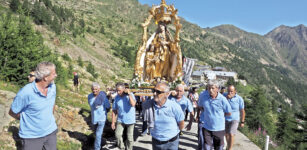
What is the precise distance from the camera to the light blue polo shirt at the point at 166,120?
11.8 ft

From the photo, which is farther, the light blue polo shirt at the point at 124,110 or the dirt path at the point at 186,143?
the dirt path at the point at 186,143

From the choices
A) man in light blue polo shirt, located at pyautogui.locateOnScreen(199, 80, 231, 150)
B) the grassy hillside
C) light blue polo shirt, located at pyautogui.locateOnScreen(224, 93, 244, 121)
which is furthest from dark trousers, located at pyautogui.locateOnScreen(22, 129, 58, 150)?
light blue polo shirt, located at pyautogui.locateOnScreen(224, 93, 244, 121)

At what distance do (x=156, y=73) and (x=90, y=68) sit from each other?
2613 cm

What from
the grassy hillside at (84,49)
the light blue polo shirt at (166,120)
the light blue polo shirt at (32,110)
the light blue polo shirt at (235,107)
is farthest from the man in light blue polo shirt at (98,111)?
the light blue polo shirt at (235,107)

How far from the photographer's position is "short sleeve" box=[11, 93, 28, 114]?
9.79 ft

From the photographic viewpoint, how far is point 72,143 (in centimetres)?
563

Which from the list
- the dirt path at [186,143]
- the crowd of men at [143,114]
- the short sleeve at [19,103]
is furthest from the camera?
the dirt path at [186,143]

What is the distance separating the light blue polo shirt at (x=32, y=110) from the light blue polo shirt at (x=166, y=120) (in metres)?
1.86

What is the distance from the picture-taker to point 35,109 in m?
3.13

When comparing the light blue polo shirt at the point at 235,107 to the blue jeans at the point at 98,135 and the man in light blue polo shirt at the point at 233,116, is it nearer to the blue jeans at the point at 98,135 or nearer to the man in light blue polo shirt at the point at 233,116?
the man in light blue polo shirt at the point at 233,116

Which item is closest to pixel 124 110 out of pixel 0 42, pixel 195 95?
pixel 195 95

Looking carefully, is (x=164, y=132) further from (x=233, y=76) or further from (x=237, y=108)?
(x=233, y=76)

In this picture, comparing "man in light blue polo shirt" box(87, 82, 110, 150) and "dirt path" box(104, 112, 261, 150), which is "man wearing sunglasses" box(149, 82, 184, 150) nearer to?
"man in light blue polo shirt" box(87, 82, 110, 150)

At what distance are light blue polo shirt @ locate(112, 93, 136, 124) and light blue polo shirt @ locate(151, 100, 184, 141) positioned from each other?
5.88 ft
